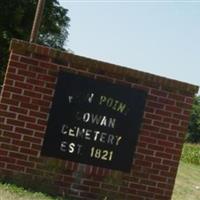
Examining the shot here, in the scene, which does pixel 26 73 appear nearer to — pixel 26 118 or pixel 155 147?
pixel 26 118

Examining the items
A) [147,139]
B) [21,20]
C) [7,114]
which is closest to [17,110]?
[7,114]

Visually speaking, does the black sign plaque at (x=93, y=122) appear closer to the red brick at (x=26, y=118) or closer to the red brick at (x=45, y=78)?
the red brick at (x=45, y=78)

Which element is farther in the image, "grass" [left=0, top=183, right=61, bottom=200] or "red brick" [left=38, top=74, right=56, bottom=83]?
"red brick" [left=38, top=74, right=56, bottom=83]

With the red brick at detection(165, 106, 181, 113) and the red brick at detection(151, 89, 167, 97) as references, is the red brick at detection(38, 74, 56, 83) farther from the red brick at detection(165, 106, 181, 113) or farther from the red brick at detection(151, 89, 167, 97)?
the red brick at detection(165, 106, 181, 113)

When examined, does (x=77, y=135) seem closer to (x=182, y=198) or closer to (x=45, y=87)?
(x=45, y=87)

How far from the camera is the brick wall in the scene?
26.3 feet

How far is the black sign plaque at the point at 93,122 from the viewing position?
26.6 ft

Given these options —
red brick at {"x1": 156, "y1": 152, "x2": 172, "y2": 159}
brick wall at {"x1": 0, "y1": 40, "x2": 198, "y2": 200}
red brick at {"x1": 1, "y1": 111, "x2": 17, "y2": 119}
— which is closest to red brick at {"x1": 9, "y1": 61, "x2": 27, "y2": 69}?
brick wall at {"x1": 0, "y1": 40, "x2": 198, "y2": 200}

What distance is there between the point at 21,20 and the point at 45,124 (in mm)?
24706

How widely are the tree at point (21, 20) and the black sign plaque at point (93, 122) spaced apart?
70.3 feet

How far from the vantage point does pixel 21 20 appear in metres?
31.8

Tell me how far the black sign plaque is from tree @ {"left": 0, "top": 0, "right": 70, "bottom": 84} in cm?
2143

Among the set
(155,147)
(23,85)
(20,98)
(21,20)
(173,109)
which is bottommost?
(155,147)

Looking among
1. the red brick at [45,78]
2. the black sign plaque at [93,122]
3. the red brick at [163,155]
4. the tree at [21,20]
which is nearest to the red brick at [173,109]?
the black sign plaque at [93,122]
